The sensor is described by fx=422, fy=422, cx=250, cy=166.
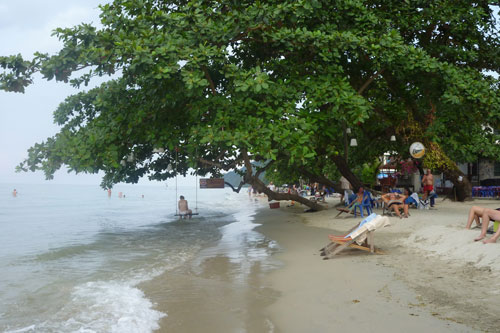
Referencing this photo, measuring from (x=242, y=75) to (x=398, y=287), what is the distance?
23.8ft

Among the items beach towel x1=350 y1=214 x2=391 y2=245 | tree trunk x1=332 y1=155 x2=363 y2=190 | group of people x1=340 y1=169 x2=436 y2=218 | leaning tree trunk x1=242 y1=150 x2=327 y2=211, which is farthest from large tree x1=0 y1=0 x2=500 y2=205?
beach towel x1=350 y1=214 x2=391 y2=245

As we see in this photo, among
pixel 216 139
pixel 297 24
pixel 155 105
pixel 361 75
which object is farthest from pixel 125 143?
pixel 361 75

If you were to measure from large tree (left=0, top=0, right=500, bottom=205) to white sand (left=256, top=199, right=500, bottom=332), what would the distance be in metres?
3.83

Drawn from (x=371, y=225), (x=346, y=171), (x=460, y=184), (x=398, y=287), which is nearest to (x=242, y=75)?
(x=371, y=225)

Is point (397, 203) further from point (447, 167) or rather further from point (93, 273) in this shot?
point (93, 273)

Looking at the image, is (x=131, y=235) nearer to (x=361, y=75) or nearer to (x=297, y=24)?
(x=297, y=24)

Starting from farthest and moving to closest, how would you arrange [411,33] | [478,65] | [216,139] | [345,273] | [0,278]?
1. [478,65]
2. [411,33]
3. [216,139]
4. [0,278]
5. [345,273]

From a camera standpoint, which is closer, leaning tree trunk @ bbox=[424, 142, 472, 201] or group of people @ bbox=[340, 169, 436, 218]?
group of people @ bbox=[340, 169, 436, 218]

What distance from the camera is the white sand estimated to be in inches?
194

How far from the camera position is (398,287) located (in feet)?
20.9

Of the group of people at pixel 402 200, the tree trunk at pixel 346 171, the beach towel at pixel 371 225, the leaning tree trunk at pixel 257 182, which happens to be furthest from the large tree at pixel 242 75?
the beach towel at pixel 371 225

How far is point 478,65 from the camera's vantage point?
63.7 ft

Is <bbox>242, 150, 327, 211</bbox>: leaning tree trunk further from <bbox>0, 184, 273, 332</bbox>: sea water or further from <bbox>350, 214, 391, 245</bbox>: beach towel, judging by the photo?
<bbox>350, 214, 391, 245</bbox>: beach towel

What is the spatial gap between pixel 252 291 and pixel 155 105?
806cm
